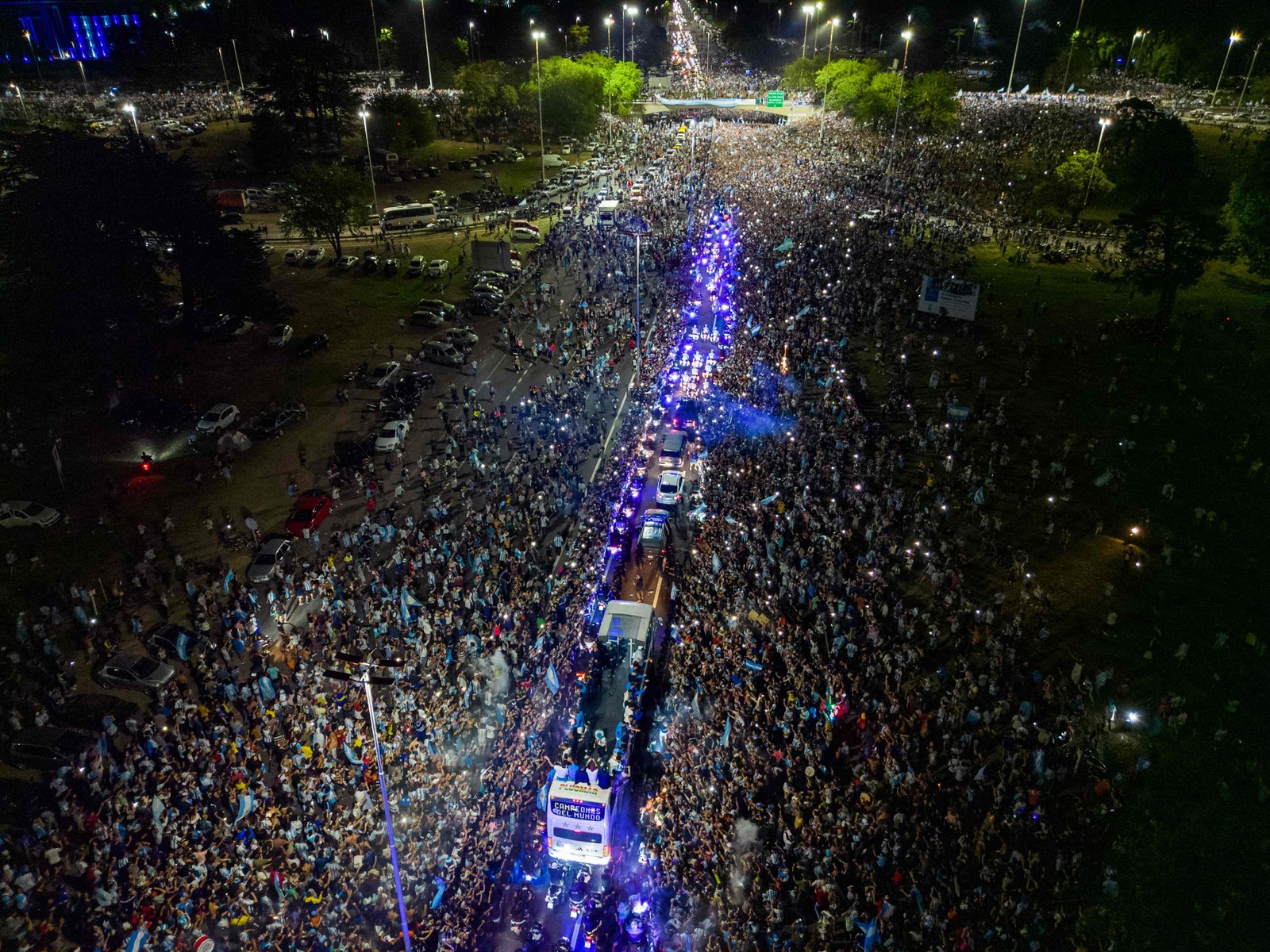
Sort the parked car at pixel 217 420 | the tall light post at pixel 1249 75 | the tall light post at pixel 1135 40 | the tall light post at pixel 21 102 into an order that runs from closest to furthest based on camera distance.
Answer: the parked car at pixel 217 420 → the tall light post at pixel 1249 75 → the tall light post at pixel 21 102 → the tall light post at pixel 1135 40

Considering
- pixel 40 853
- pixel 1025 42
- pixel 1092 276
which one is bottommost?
pixel 40 853

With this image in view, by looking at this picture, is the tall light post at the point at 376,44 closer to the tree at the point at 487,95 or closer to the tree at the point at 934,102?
the tree at the point at 487,95

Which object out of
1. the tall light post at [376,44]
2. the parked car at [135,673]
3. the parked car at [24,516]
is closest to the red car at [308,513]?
the parked car at [135,673]

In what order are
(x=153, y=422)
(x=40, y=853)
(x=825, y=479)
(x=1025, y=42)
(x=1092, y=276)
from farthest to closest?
(x=1025, y=42) < (x=1092, y=276) < (x=153, y=422) < (x=825, y=479) < (x=40, y=853)

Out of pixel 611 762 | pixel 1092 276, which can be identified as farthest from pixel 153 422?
pixel 1092 276

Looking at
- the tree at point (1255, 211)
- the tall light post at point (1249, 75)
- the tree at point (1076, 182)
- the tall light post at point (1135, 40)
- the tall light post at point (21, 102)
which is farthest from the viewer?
the tall light post at point (1135, 40)

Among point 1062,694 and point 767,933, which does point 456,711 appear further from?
point 1062,694
